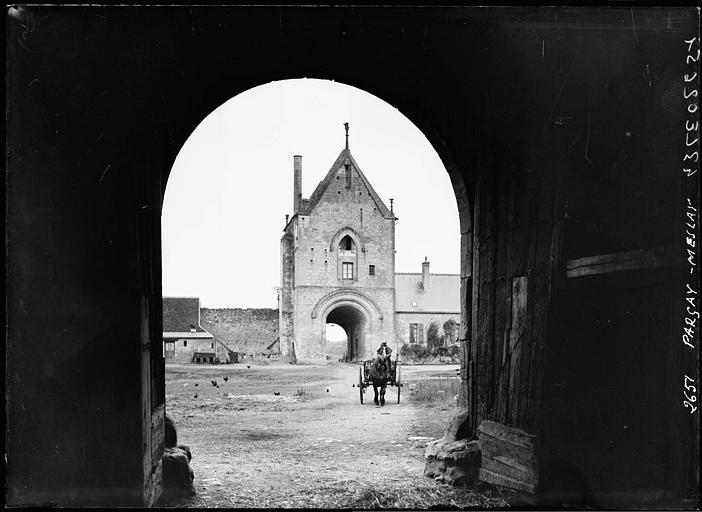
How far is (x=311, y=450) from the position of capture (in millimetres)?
8961

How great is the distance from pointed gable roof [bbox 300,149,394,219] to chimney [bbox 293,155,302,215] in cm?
Answer: 64

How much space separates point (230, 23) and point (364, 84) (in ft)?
5.28

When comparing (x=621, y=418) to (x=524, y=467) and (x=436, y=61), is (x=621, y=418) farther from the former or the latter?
(x=436, y=61)

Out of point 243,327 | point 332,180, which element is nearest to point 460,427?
point 332,180

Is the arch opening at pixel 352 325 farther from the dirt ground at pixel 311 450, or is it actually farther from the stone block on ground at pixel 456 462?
the stone block on ground at pixel 456 462

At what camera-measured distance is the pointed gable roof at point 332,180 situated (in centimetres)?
3547

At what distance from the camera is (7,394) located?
4516 mm

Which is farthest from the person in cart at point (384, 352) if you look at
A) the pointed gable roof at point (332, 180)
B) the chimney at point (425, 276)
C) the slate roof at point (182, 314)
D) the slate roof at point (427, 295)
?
the chimney at point (425, 276)

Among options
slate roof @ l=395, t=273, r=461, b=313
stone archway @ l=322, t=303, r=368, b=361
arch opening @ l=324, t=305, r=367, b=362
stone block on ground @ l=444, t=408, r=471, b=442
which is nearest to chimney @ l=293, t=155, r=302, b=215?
stone archway @ l=322, t=303, r=368, b=361

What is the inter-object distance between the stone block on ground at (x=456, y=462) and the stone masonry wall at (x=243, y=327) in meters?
34.9

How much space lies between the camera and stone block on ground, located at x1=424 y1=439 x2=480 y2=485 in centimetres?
643

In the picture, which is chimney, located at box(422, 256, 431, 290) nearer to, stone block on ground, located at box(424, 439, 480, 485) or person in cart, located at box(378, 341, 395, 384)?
person in cart, located at box(378, 341, 395, 384)

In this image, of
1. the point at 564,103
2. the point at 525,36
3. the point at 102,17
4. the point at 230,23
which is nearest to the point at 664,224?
the point at 564,103

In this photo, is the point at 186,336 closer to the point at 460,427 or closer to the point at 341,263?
the point at 341,263
